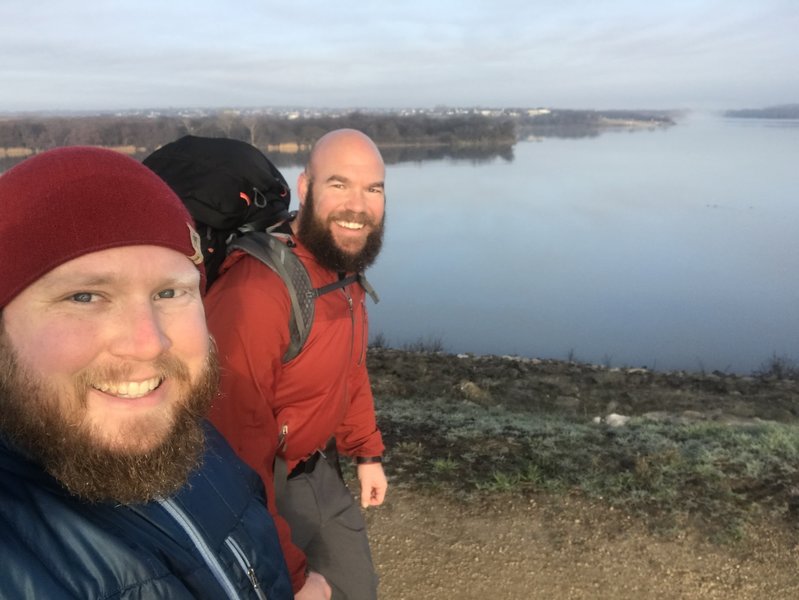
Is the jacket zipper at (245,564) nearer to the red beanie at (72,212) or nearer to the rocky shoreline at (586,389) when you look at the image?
the red beanie at (72,212)

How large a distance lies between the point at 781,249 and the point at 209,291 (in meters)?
21.8

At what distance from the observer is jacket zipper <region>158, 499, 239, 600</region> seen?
1.08 m

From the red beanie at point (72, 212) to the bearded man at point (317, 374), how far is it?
1.98 feet

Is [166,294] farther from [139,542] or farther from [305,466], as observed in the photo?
[305,466]

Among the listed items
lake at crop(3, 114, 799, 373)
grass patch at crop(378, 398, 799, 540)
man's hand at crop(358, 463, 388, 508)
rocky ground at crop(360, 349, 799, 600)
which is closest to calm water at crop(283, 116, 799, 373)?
lake at crop(3, 114, 799, 373)

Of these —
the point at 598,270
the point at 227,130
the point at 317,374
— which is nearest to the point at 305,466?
the point at 317,374

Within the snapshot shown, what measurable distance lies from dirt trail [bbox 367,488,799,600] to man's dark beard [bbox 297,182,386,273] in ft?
5.80

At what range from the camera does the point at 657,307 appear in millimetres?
14609

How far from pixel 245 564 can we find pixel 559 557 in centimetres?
241

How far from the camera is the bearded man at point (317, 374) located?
64.0 inches

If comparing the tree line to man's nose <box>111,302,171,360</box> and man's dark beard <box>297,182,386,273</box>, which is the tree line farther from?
man's nose <box>111,302,171,360</box>

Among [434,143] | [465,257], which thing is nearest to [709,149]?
[434,143]

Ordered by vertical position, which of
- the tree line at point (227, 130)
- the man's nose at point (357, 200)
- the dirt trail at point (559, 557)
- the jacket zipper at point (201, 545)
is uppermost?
the tree line at point (227, 130)

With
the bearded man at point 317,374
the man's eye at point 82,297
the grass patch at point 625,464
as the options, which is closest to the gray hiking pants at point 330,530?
the bearded man at point 317,374
